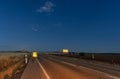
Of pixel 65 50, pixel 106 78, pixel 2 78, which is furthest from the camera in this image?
pixel 65 50

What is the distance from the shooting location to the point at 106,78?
52.3 ft

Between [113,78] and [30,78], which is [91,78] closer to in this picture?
[113,78]

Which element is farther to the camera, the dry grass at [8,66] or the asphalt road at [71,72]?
the dry grass at [8,66]

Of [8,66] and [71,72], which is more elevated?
[8,66]

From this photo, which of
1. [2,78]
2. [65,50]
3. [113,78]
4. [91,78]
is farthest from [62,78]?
[65,50]

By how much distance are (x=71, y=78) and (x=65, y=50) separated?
129 metres

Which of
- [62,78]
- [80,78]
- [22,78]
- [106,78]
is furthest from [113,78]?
[22,78]

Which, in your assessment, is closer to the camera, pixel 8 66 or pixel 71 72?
pixel 71 72

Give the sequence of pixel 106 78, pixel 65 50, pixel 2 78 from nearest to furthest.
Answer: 1. pixel 106 78
2. pixel 2 78
3. pixel 65 50

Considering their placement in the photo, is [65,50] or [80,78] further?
[65,50]

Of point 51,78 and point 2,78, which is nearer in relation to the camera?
point 51,78

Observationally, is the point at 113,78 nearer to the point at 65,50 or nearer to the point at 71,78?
the point at 71,78

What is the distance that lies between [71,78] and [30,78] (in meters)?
2.69

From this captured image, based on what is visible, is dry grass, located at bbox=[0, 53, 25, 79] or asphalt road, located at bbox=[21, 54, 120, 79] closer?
asphalt road, located at bbox=[21, 54, 120, 79]
